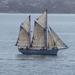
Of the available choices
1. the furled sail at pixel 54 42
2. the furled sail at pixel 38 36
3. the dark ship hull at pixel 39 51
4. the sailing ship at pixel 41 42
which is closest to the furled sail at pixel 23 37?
the sailing ship at pixel 41 42

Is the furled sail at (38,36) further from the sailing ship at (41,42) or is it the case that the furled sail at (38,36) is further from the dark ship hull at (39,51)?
the dark ship hull at (39,51)

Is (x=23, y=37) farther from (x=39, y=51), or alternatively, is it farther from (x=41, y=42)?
(x=39, y=51)

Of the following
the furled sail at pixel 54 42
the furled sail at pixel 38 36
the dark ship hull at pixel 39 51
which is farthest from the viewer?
the furled sail at pixel 38 36

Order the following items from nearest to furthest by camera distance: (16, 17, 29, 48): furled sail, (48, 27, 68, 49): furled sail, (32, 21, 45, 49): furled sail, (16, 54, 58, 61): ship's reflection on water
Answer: (16, 54, 58, 61): ship's reflection on water
(48, 27, 68, 49): furled sail
(32, 21, 45, 49): furled sail
(16, 17, 29, 48): furled sail

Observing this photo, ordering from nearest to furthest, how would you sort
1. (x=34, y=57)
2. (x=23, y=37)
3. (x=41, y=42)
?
(x=34, y=57)
(x=41, y=42)
(x=23, y=37)

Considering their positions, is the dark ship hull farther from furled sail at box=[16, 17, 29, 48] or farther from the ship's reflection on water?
furled sail at box=[16, 17, 29, 48]

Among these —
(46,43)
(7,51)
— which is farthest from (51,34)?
(7,51)

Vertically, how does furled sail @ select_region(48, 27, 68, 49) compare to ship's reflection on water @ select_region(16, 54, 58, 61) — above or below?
above

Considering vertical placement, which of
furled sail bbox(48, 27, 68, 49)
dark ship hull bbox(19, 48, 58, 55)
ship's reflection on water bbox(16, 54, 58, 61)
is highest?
furled sail bbox(48, 27, 68, 49)

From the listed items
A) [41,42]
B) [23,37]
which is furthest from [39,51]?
[23,37]

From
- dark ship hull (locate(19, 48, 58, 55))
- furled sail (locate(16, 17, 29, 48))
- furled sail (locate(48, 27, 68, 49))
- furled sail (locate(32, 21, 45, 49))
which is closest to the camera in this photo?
dark ship hull (locate(19, 48, 58, 55))

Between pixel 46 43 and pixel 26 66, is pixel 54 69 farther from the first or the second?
pixel 46 43

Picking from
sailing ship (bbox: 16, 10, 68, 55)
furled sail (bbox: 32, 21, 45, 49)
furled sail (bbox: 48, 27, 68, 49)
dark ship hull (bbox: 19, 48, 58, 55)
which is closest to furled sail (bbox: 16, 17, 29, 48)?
sailing ship (bbox: 16, 10, 68, 55)

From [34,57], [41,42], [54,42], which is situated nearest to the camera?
[34,57]
